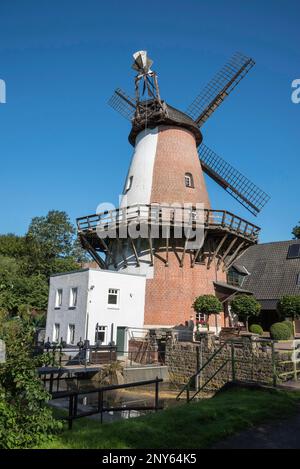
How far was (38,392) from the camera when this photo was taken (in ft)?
18.7

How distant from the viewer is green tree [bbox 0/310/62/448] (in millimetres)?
5309

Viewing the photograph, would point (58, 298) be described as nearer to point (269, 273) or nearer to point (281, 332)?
point (281, 332)

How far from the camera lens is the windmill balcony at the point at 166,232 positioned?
21.8 m

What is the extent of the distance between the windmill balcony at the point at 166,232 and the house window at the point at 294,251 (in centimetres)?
595

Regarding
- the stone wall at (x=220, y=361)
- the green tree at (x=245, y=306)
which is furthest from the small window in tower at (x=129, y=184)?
the stone wall at (x=220, y=361)

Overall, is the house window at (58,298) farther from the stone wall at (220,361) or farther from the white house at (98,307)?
the stone wall at (220,361)

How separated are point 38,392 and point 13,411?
41cm

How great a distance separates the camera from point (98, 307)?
68.5 feet

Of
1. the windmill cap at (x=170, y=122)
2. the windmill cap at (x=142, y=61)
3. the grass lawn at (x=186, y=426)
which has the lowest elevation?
the grass lawn at (x=186, y=426)

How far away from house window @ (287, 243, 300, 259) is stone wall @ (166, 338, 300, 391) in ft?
43.6

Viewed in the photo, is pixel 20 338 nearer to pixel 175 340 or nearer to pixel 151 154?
pixel 175 340

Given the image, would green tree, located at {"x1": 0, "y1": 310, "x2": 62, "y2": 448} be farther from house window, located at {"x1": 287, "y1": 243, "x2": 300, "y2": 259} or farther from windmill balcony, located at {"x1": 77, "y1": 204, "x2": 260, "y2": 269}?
house window, located at {"x1": 287, "y1": 243, "x2": 300, "y2": 259}
